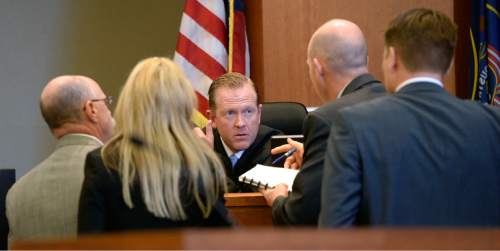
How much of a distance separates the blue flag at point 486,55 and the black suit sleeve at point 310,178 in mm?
2956

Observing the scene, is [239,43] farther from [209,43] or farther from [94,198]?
[94,198]

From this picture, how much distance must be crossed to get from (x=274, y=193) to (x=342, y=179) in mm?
652

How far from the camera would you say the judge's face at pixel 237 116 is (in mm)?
4086

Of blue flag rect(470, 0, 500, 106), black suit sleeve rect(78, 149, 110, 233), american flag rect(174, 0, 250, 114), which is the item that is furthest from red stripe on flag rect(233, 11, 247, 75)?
black suit sleeve rect(78, 149, 110, 233)

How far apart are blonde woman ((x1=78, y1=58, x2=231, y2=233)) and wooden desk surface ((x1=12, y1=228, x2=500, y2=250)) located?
1.22 meters

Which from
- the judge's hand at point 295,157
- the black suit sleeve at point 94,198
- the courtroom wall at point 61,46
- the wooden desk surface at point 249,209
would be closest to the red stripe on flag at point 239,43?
the courtroom wall at point 61,46

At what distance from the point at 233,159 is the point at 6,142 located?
119 inches

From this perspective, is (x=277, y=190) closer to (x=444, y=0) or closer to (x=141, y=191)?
(x=141, y=191)

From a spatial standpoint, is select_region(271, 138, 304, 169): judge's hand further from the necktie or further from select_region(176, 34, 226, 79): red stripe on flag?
select_region(176, 34, 226, 79): red stripe on flag

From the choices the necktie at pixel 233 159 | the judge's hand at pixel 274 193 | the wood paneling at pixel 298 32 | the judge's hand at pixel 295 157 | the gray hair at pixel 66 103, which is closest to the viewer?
the gray hair at pixel 66 103

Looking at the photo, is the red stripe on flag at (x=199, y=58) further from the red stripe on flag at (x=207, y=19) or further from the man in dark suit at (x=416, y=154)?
the man in dark suit at (x=416, y=154)

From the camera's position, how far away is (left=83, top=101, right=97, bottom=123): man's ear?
2842 mm

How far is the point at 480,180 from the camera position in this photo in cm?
240

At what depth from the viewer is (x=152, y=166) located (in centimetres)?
233
